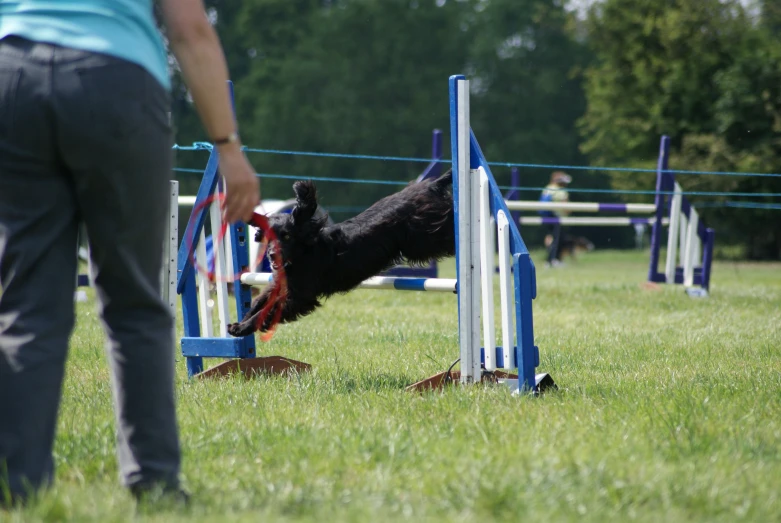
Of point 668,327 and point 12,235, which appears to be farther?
point 668,327

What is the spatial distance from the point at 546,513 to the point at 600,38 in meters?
23.6

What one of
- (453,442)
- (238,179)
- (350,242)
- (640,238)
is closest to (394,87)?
(640,238)

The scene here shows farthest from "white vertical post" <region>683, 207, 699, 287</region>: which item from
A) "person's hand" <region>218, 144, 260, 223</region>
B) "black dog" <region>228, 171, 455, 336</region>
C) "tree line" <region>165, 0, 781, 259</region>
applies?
"tree line" <region>165, 0, 781, 259</region>

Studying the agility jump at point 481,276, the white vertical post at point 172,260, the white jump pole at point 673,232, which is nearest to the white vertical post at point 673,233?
the white jump pole at point 673,232

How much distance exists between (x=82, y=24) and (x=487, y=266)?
7.07 feet

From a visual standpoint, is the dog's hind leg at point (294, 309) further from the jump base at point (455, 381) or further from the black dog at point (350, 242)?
the jump base at point (455, 381)

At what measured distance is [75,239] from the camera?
203 centimetres

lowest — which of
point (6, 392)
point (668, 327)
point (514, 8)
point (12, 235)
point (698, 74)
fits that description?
point (668, 327)

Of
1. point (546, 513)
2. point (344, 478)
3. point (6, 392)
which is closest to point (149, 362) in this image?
point (6, 392)

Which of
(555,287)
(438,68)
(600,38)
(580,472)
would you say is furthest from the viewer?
(438,68)

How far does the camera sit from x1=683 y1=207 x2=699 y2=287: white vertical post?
29.7ft

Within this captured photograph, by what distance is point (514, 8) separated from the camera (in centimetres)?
3500

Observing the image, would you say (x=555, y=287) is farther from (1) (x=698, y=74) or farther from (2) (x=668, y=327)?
(1) (x=698, y=74)

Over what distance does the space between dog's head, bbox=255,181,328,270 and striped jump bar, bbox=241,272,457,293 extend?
0.73ft
